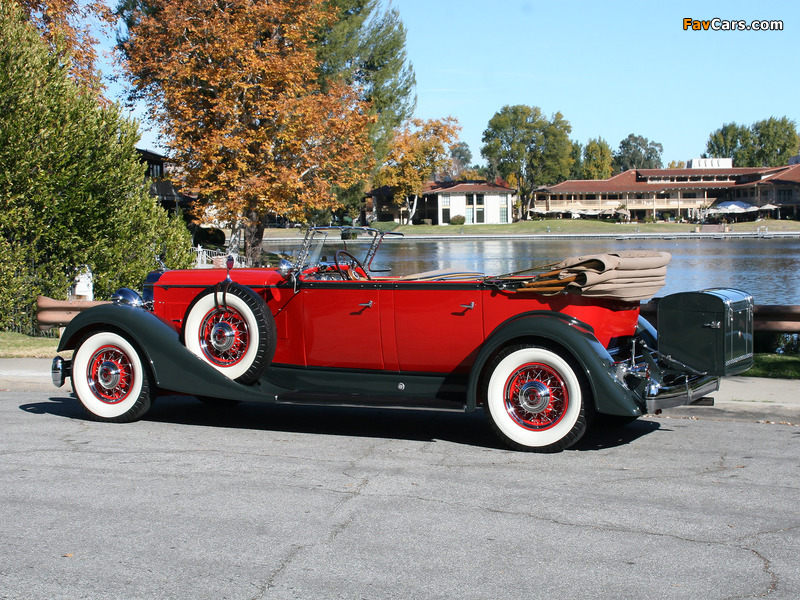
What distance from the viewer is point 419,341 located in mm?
6336

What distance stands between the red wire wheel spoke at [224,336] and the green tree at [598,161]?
397 ft

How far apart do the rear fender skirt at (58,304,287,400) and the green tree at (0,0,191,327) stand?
6.52 meters

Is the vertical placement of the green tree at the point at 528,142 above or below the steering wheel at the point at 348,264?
above

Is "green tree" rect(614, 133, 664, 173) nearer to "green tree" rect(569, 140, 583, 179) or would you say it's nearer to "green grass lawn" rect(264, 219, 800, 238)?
"green tree" rect(569, 140, 583, 179)

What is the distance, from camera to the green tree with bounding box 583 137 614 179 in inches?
4808

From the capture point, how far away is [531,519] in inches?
175

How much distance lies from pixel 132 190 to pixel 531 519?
12252mm

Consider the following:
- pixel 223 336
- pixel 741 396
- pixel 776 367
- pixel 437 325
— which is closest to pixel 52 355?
pixel 223 336

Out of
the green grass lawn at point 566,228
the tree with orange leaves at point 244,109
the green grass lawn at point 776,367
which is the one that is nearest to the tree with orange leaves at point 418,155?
the green grass lawn at point 566,228

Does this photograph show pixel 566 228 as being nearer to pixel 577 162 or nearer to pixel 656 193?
pixel 656 193

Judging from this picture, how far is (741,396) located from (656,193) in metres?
94.6

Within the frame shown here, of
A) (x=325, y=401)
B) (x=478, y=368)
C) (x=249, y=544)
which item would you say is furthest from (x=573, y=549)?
(x=325, y=401)

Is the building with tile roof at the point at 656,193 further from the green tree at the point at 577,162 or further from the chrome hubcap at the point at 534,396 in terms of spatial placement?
the chrome hubcap at the point at 534,396

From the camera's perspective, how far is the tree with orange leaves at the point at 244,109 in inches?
1011
